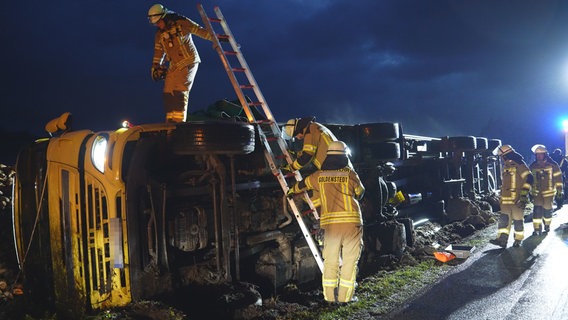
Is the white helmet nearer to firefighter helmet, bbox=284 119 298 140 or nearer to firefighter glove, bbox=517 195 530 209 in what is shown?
firefighter helmet, bbox=284 119 298 140

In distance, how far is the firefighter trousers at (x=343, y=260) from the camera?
14.0ft

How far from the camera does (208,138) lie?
149 inches

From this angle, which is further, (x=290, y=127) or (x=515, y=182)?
(x=515, y=182)

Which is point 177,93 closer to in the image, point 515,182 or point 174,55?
point 174,55

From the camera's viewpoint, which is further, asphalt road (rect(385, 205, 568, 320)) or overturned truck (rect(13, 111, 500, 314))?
asphalt road (rect(385, 205, 568, 320))

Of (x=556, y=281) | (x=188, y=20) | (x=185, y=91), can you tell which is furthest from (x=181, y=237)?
(x=556, y=281)

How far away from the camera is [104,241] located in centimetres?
355

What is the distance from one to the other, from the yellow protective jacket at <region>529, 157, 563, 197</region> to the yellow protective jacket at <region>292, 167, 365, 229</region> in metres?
5.47

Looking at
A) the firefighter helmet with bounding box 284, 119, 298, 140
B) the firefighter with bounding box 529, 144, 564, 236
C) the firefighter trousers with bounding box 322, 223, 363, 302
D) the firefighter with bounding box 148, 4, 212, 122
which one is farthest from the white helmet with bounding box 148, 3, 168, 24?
the firefighter with bounding box 529, 144, 564, 236

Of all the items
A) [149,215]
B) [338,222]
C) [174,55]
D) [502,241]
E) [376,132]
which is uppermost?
[174,55]

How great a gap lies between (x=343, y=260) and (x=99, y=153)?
2.56m

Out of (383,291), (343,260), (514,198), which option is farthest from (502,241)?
(343,260)

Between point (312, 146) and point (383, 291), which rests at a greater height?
point (312, 146)

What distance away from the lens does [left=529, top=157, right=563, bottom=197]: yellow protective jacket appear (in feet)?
26.9
